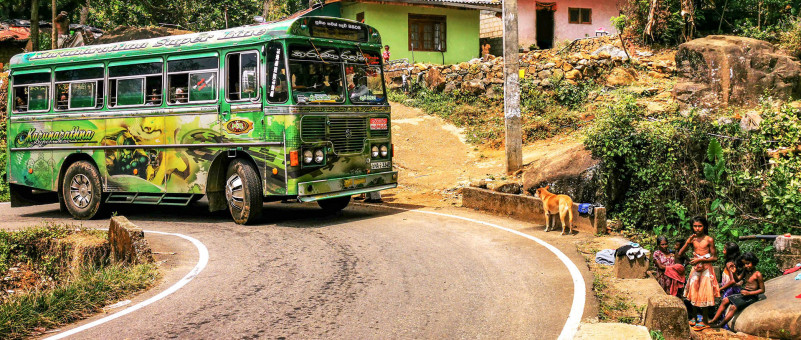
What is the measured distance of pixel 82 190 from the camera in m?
14.3

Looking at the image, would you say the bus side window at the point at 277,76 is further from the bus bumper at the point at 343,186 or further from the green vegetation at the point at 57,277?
the green vegetation at the point at 57,277

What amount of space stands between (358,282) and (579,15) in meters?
27.7

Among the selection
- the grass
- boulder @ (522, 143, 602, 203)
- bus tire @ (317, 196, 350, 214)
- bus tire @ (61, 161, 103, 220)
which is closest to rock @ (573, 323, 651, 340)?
the grass

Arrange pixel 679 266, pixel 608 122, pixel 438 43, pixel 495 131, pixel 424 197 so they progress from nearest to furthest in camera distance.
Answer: pixel 679 266 < pixel 608 122 < pixel 424 197 < pixel 495 131 < pixel 438 43

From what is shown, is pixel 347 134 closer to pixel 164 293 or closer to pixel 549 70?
pixel 164 293

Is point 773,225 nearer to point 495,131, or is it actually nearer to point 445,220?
point 445,220

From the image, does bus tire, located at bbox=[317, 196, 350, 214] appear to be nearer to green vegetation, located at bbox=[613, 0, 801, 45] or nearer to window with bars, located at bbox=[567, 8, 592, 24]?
green vegetation, located at bbox=[613, 0, 801, 45]

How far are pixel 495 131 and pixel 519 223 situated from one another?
877 centimetres

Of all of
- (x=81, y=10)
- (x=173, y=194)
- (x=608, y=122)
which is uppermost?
(x=81, y=10)

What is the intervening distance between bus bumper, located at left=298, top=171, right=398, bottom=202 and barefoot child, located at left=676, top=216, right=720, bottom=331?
20.6 ft

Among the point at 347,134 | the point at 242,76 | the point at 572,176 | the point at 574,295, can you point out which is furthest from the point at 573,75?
the point at 574,295

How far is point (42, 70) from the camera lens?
47.7 feet

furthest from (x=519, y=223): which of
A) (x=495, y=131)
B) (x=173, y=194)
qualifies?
(x=495, y=131)

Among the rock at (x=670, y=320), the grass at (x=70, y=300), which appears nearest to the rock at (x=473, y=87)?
the grass at (x=70, y=300)
